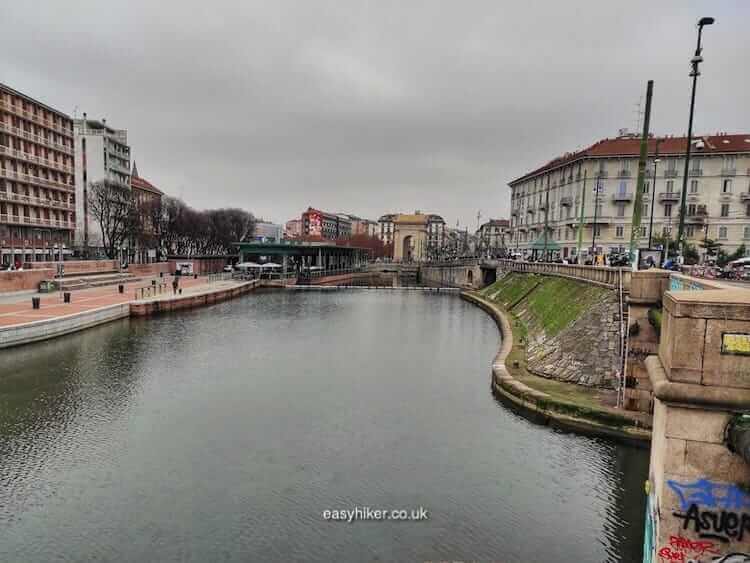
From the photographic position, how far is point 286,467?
15.8 meters

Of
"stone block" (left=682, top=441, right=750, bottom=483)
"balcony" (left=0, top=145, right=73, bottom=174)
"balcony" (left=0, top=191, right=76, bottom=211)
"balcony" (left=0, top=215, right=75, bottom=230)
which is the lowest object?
"stone block" (left=682, top=441, right=750, bottom=483)

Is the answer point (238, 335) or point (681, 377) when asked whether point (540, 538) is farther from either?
point (238, 335)

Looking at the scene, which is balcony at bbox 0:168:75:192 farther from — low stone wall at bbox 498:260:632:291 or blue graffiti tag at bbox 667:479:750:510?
blue graffiti tag at bbox 667:479:750:510

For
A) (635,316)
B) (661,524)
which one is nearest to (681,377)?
(661,524)

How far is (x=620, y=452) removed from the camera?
17000 millimetres

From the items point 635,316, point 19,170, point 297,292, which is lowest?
point 297,292

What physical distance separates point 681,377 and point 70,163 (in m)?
91.9

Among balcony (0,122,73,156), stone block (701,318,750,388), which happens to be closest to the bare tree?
balcony (0,122,73,156)

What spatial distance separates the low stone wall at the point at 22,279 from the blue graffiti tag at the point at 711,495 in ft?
187

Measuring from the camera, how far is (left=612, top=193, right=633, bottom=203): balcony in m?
68.6

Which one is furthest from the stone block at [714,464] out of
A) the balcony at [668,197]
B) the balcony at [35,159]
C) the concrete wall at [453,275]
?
the concrete wall at [453,275]

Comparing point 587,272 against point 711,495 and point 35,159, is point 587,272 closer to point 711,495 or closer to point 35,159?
point 711,495

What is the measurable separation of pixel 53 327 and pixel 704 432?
130 feet

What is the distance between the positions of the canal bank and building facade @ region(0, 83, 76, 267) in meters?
60.1
